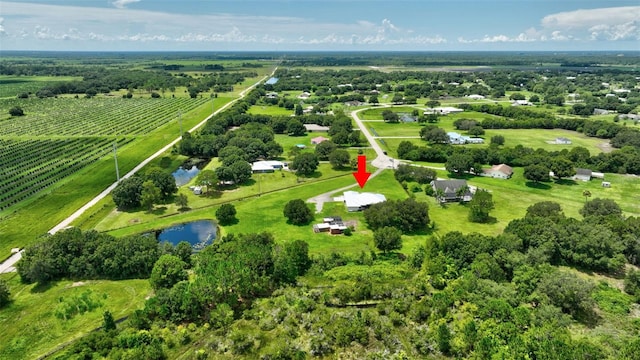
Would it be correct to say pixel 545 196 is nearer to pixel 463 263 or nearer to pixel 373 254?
pixel 463 263

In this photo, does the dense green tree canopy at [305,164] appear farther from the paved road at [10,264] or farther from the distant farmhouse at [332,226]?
the paved road at [10,264]

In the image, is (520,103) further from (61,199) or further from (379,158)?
(61,199)

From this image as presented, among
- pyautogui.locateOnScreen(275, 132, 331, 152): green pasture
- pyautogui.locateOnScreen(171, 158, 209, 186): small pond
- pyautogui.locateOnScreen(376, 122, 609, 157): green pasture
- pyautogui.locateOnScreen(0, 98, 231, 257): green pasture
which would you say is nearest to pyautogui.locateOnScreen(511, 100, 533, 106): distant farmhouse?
pyautogui.locateOnScreen(376, 122, 609, 157): green pasture

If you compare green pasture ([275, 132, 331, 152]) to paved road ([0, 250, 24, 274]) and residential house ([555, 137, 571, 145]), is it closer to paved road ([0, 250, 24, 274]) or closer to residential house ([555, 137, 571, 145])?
paved road ([0, 250, 24, 274])

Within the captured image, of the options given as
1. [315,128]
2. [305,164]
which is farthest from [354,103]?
[305,164]

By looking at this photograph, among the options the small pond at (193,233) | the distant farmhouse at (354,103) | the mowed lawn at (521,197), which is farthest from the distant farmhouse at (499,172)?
the distant farmhouse at (354,103)
